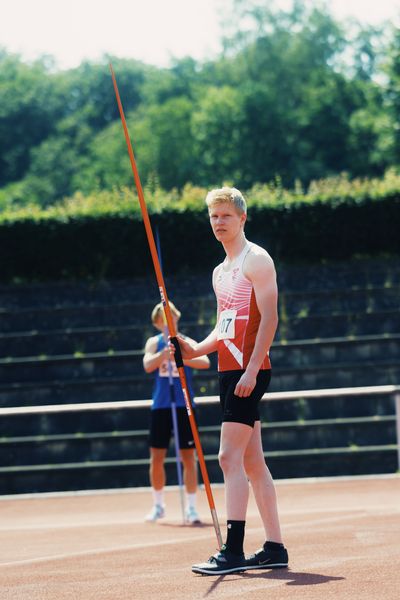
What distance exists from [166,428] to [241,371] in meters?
4.92

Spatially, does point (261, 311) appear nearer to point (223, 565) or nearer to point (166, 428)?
point (223, 565)

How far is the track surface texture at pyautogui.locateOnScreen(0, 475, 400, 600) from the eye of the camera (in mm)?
6301

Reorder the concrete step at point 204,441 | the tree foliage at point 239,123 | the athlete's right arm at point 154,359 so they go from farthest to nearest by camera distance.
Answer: the tree foliage at point 239,123, the concrete step at point 204,441, the athlete's right arm at point 154,359

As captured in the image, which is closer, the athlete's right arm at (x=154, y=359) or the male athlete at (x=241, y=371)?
the male athlete at (x=241, y=371)

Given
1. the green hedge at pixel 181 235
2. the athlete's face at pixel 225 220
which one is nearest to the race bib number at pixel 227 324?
the athlete's face at pixel 225 220

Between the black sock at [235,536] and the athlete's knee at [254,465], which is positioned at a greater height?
the athlete's knee at [254,465]

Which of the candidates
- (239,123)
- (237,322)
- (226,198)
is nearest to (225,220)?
(226,198)

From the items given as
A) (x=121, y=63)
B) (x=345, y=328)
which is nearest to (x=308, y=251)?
(x=345, y=328)

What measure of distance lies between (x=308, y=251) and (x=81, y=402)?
19.2 feet

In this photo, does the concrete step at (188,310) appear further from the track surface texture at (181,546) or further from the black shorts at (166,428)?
the black shorts at (166,428)

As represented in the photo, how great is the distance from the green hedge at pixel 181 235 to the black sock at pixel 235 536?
1449 cm

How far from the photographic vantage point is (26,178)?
76625mm

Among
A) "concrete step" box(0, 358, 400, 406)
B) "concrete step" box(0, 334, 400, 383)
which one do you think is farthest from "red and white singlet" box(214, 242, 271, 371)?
"concrete step" box(0, 334, 400, 383)

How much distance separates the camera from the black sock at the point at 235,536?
682 cm
